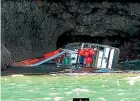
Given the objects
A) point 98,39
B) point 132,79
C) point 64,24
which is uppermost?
point 64,24

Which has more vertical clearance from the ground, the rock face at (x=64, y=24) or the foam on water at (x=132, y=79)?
the rock face at (x=64, y=24)

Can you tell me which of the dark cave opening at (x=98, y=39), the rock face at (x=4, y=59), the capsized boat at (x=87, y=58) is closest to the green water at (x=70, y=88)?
the capsized boat at (x=87, y=58)

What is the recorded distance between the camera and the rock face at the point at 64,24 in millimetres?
31484

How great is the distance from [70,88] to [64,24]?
1593 cm

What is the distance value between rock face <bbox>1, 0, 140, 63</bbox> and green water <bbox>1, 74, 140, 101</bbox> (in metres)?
11.1

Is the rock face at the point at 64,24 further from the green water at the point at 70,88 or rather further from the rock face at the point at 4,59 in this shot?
the green water at the point at 70,88

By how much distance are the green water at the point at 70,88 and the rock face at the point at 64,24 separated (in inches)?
436

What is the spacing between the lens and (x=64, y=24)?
3272 centimetres

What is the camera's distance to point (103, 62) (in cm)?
2498

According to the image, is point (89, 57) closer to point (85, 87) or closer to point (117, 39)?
point (85, 87)

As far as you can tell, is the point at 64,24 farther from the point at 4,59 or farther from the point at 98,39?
the point at 4,59

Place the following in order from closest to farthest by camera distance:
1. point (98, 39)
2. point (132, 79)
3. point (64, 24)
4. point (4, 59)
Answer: point (132, 79), point (4, 59), point (64, 24), point (98, 39)

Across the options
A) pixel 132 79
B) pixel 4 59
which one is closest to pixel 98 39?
pixel 4 59

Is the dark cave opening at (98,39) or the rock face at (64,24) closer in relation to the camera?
the rock face at (64,24)
